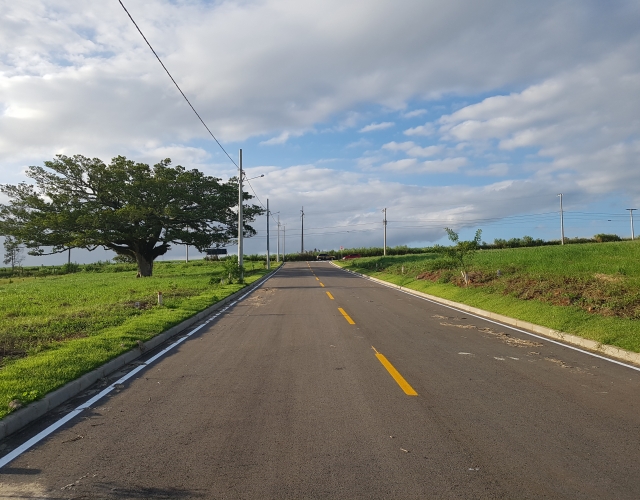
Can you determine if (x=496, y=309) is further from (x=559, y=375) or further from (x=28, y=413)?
(x=28, y=413)

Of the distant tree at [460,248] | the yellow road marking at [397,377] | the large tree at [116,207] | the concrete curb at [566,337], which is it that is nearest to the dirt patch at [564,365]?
the concrete curb at [566,337]

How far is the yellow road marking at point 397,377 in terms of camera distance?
6.45 meters

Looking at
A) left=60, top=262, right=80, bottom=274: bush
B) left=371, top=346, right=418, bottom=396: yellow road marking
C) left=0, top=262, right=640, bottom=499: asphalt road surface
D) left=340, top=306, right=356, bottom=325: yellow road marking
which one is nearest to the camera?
left=0, top=262, right=640, bottom=499: asphalt road surface

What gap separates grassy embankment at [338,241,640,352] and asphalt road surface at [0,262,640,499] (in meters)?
2.44

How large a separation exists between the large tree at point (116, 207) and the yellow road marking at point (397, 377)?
1225 inches

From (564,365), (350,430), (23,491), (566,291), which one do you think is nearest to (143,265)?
(566,291)

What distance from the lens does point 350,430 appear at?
4.98 metres

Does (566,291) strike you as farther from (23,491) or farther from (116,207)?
(116,207)

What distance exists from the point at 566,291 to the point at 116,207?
35959mm

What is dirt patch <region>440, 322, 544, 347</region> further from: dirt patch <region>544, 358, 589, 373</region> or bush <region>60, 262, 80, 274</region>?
bush <region>60, 262, 80, 274</region>

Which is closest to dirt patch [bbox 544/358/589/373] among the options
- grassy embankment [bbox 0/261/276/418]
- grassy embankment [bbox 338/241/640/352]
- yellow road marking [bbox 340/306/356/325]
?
grassy embankment [bbox 338/241/640/352]

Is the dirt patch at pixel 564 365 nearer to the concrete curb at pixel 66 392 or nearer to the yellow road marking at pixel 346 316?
the yellow road marking at pixel 346 316

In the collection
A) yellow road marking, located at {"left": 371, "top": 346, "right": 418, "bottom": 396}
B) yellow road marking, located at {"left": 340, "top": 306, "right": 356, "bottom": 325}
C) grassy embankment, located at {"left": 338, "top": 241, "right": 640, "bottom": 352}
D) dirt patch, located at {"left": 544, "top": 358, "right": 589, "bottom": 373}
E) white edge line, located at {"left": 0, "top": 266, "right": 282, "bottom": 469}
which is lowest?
dirt patch, located at {"left": 544, "top": 358, "right": 589, "bottom": 373}

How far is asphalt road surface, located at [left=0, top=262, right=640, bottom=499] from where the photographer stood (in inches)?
152
